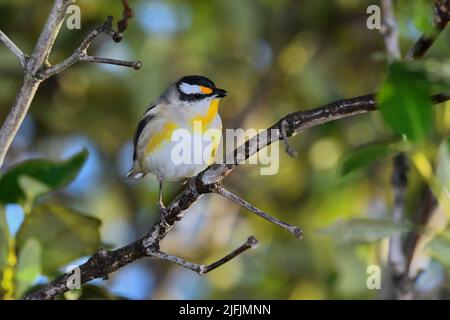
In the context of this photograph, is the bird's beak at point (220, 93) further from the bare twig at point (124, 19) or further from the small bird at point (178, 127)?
the bare twig at point (124, 19)

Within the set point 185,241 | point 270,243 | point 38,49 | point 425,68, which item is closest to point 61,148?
point 185,241

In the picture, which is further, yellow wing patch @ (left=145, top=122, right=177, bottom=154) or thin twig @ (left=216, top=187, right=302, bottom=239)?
yellow wing patch @ (left=145, top=122, right=177, bottom=154)

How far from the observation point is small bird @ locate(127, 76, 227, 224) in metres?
3.19

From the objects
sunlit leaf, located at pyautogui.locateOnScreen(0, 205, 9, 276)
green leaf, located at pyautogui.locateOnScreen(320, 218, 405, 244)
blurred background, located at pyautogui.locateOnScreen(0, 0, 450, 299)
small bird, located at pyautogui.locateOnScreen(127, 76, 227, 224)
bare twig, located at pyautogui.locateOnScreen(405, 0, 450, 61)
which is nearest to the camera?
bare twig, located at pyautogui.locateOnScreen(405, 0, 450, 61)

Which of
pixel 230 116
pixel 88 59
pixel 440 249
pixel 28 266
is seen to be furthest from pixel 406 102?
pixel 230 116

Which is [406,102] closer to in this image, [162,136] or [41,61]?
[41,61]

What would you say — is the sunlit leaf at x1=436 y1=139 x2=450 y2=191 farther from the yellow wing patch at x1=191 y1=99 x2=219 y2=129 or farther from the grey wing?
the grey wing

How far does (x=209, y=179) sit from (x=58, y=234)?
3.14 feet

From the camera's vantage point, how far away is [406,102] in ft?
5.75

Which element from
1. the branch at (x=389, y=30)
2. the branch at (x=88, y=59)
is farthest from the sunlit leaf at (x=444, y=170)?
the branch at (x=88, y=59)

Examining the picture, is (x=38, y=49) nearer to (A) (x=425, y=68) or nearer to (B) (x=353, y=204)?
(A) (x=425, y=68)

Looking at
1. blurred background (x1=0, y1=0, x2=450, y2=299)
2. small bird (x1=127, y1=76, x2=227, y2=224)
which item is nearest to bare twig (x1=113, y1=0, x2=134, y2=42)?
small bird (x1=127, y1=76, x2=227, y2=224)

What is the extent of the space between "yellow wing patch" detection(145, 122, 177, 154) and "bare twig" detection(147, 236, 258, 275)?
53.7 inches
